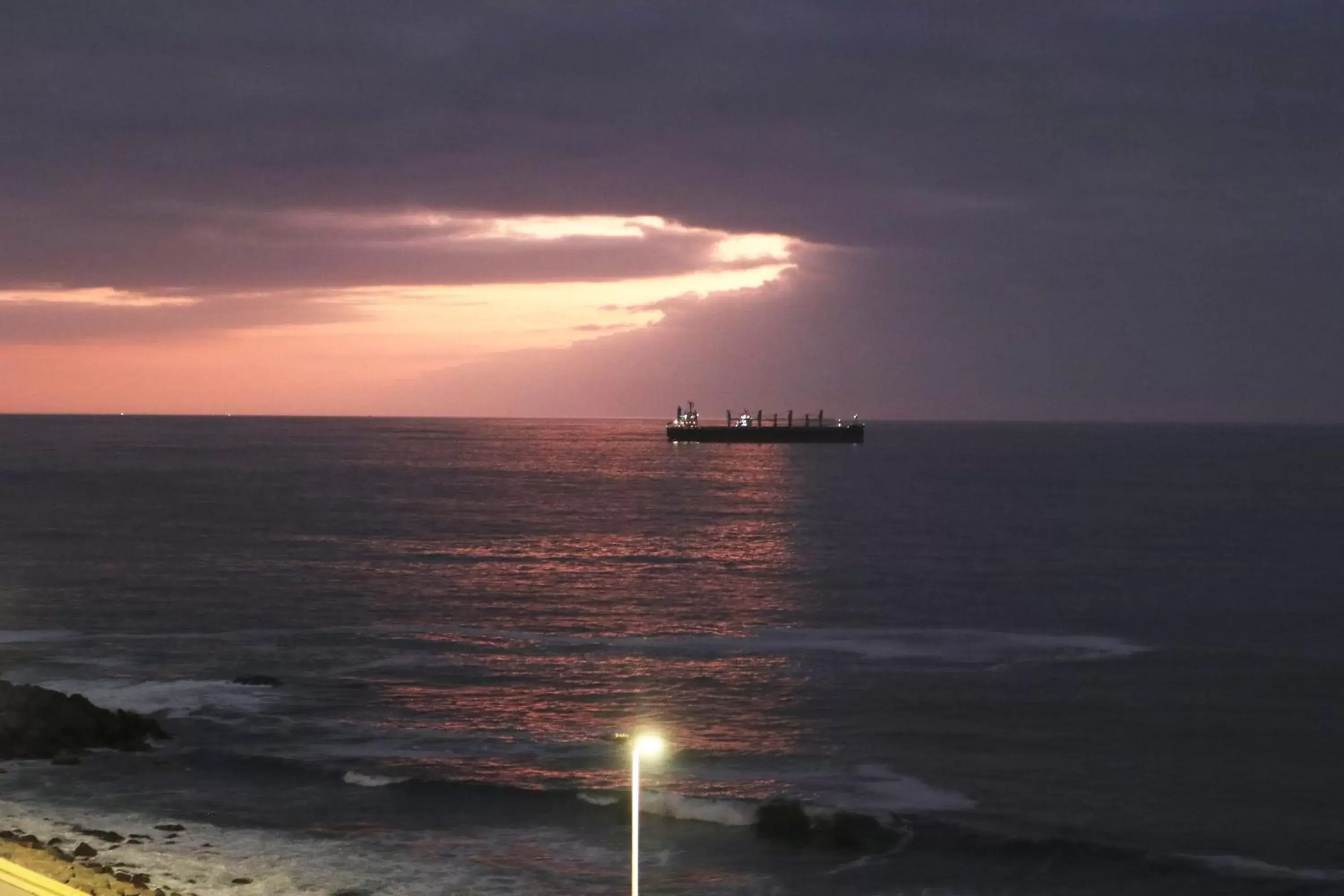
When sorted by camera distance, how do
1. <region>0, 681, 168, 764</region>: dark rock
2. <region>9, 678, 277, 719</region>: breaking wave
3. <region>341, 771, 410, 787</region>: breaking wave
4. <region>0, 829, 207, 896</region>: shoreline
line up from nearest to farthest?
<region>0, 829, 207, 896</region>: shoreline < <region>341, 771, 410, 787</region>: breaking wave < <region>0, 681, 168, 764</region>: dark rock < <region>9, 678, 277, 719</region>: breaking wave

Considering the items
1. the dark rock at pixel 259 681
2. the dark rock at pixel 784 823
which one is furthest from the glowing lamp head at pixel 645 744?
the dark rock at pixel 259 681

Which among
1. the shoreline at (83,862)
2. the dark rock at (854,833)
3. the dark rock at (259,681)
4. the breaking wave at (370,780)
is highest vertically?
the shoreline at (83,862)

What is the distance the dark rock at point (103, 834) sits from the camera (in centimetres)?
2412

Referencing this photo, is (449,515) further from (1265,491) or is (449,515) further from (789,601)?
(1265,491)

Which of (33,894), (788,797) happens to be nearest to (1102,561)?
(788,797)

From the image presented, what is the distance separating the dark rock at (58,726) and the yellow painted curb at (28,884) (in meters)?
14.3

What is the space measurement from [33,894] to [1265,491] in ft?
455

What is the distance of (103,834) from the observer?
24.5 meters

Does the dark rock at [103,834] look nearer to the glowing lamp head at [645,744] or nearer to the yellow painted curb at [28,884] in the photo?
the yellow painted curb at [28,884]

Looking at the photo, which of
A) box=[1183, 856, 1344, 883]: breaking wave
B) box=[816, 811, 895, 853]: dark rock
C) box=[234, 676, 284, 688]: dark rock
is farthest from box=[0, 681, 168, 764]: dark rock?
box=[1183, 856, 1344, 883]: breaking wave

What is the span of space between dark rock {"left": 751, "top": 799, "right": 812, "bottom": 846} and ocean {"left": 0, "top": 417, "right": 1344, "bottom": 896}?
378 mm

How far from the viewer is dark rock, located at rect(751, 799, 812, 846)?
86.5 ft

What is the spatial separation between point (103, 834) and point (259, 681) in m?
15.3

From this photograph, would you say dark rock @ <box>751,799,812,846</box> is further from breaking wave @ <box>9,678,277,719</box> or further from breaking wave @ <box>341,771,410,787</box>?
breaking wave @ <box>9,678,277,719</box>
